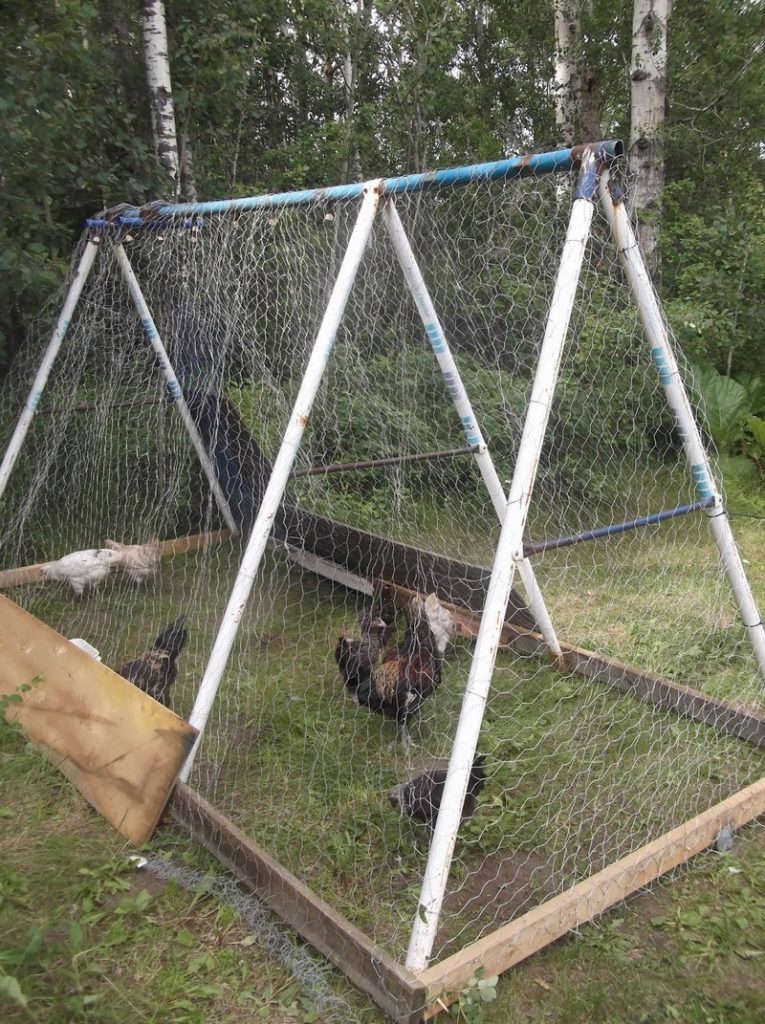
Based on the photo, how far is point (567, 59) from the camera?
8828 mm

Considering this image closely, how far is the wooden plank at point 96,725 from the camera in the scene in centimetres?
239

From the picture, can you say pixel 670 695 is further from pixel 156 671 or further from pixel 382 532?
pixel 382 532

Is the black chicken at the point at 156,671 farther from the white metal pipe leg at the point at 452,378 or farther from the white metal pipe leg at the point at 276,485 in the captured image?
the white metal pipe leg at the point at 452,378

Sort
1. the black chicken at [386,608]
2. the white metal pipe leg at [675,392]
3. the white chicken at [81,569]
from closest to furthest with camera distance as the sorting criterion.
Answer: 1. the white metal pipe leg at [675,392]
2. the black chicken at [386,608]
3. the white chicken at [81,569]

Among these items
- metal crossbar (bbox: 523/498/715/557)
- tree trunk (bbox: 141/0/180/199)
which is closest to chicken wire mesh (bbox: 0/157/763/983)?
metal crossbar (bbox: 523/498/715/557)

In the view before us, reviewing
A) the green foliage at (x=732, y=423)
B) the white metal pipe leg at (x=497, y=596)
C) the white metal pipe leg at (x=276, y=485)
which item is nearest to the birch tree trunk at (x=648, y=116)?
the green foliage at (x=732, y=423)

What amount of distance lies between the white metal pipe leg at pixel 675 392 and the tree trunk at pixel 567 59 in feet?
24.3

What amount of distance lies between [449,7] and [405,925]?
9883 mm

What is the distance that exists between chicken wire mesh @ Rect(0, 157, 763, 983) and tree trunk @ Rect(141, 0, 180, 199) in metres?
1.33

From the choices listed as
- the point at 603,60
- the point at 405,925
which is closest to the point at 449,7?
the point at 603,60

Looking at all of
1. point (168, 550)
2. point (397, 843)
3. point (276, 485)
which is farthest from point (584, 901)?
point (168, 550)

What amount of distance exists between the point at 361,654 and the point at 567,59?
27.8 feet

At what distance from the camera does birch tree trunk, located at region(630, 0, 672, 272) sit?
19.8 ft

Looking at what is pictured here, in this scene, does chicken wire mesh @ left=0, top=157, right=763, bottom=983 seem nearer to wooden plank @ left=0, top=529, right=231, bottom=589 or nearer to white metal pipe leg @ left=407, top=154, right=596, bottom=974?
wooden plank @ left=0, top=529, right=231, bottom=589
